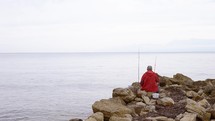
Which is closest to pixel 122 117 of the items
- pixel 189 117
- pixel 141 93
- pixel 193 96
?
pixel 189 117

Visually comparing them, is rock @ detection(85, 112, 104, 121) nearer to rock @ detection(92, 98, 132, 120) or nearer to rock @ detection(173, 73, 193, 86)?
rock @ detection(92, 98, 132, 120)

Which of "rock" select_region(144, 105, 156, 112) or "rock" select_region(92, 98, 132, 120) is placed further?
"rock" select_region(144, 105, 156, 112)

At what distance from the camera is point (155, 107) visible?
1211 cm

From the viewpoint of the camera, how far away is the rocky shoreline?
10625 millimetres

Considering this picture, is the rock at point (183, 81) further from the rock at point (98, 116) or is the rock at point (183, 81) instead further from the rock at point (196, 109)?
the rock at point (98, 116)

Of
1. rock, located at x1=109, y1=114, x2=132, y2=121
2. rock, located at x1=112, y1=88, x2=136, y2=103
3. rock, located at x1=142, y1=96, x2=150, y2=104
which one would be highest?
rock, located at x1=112, y1=88, x2=136, y2=103

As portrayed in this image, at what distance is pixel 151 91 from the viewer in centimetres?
1422

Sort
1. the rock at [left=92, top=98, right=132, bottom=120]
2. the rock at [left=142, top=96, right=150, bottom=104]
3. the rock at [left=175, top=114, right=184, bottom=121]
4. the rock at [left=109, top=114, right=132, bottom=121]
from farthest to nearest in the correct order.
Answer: the rock at [left=142, top=96, right=150, bottom=104]
the rock at [left=92, top=98, right=132, bottom=120]
the rock at [left=175, top=114, right=184, bottom=121]
the rock at [left=109, top=114, right=132, bottom=121]

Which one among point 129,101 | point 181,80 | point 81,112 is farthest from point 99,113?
point 81,112

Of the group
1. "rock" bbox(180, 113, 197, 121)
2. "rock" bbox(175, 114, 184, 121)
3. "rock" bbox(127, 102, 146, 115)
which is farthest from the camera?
A: "rock" bbox(127, 102, 146, 115)

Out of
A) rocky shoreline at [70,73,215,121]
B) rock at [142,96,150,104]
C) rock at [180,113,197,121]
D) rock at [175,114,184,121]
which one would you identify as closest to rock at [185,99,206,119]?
rocky shoreline at [70,73,215,121]

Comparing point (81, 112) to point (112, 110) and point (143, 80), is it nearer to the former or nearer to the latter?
point (143, 80)

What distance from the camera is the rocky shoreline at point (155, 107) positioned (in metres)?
10.6

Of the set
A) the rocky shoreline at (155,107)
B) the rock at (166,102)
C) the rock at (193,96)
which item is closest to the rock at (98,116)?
the rocky shoreline at (155,107)
